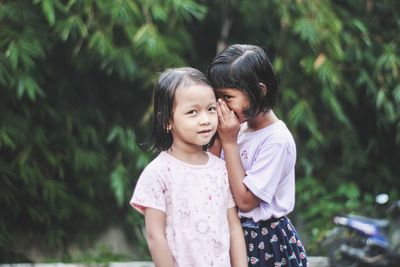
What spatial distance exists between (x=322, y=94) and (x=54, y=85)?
71.8 inches

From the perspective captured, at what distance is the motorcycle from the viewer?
15.0 feet

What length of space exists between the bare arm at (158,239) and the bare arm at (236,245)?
0.22 meters

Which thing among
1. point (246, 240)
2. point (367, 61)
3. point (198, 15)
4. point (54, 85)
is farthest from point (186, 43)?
point (246, 240)

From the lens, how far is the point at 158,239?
2355 mm

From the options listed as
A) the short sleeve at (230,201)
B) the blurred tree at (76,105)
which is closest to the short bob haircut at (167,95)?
the short sleeve at (230,201)

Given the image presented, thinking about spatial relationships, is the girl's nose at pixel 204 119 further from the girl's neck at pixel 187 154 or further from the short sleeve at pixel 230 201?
the short sleeve at pixel 230 201

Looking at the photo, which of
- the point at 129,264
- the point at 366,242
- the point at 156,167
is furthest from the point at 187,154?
the point at 129,264

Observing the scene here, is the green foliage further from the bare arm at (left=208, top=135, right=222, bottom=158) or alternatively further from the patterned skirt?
the patterned skirt

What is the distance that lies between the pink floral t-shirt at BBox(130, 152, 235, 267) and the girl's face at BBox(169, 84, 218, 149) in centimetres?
9

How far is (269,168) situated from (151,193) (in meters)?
0.40

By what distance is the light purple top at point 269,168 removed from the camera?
2521 mm

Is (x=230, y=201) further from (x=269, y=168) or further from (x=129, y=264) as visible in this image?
(x=129, y=264)

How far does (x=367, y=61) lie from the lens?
5750 mm

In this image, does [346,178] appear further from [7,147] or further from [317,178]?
[7,147]
